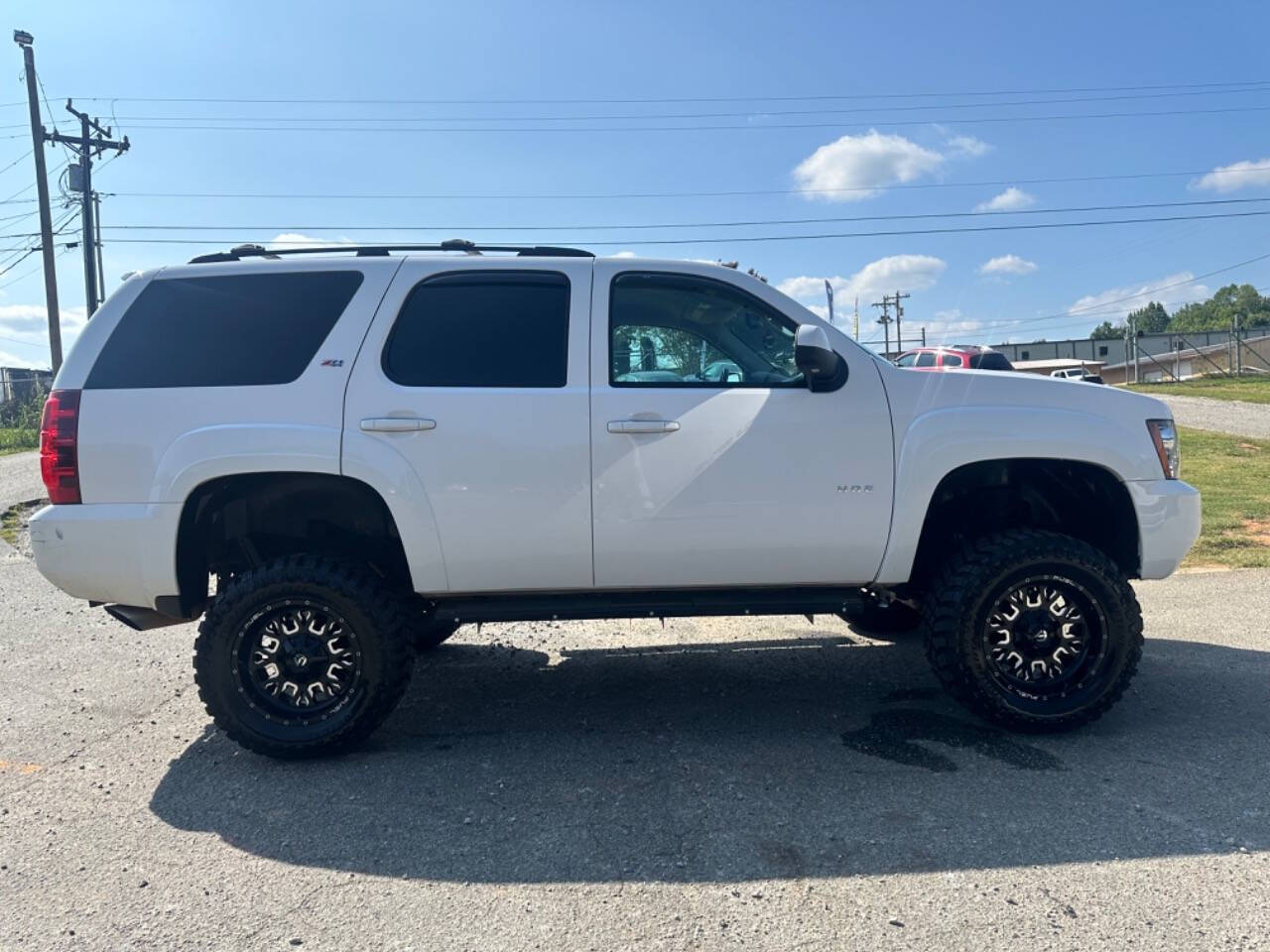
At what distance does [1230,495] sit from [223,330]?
1109cm

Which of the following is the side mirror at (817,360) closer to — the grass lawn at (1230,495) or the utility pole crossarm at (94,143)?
the grass lawn at (1230,495)

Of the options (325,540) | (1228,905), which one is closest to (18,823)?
(325,540)

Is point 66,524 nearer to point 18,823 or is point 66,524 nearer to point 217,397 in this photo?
point 217,397

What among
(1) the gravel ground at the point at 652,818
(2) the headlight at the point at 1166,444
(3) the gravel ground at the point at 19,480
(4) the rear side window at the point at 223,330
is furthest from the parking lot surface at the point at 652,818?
(3) the gravel ground at the point at 19,480

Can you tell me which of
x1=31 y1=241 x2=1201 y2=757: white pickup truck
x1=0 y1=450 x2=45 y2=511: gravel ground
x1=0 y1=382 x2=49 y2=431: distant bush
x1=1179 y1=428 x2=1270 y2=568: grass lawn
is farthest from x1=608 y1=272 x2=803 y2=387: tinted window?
x1=0 y1=382 x2=49 y2=431: distant bush

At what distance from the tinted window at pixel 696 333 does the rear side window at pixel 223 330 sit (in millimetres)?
1271

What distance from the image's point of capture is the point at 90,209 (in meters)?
27.1

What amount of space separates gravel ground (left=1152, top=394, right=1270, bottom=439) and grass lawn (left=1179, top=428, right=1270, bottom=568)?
0.89m

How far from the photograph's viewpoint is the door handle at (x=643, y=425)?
13.0 ft

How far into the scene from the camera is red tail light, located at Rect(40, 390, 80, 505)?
391 cm

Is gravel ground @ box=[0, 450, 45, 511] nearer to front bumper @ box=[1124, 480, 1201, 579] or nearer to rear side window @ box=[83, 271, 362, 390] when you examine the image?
rear side window @ box=[83, 271, 362, 390]

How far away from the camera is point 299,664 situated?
406 cm

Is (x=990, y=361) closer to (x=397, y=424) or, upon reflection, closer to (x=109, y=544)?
(x=397, y=424)

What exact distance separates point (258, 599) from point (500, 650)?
2149mm
